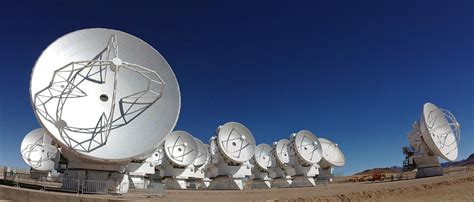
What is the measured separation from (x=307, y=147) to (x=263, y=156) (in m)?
13.1

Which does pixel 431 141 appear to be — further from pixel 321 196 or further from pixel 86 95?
pixel 86 95

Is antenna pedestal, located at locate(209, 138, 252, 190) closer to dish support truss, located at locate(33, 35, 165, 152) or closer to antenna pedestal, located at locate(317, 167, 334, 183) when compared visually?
antenna pedestal, located at locate(317, 167, 334, 183)

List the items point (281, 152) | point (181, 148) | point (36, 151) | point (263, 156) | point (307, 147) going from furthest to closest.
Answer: point (263, 156) < point (281, 152) < point (307, 147) < point (181, 148) < point (36, 151)

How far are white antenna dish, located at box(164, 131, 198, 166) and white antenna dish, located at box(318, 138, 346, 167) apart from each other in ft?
65.3

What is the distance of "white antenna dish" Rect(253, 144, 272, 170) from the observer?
5841cm

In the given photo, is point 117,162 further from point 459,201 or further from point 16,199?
point 459,201

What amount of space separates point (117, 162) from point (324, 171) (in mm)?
39532

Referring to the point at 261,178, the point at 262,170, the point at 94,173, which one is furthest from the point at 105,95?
the point at 262,170

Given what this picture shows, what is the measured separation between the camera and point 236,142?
45406 millimetres

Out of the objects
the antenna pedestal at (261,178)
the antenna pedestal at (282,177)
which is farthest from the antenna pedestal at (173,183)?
the antenna pedestal at (282,177)

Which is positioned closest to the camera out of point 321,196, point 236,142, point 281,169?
point 321,196

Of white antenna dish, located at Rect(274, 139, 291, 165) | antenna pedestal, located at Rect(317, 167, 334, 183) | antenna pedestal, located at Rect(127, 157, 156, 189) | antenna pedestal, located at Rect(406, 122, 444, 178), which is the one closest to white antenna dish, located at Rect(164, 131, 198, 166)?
antenna pedestal, located at Rect(127, 157, 156, 189)

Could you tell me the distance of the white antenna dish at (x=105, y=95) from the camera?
21.6m

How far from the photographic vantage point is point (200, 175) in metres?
54.2
